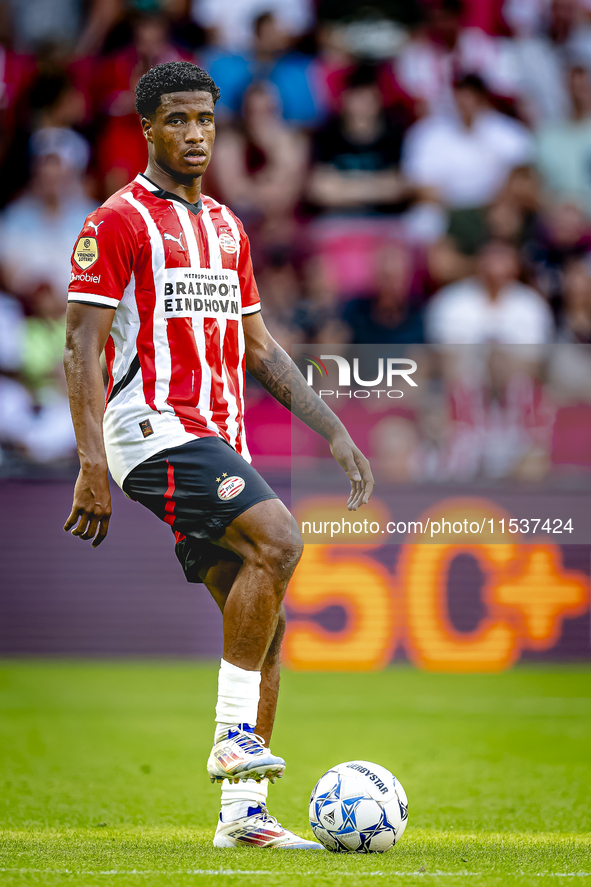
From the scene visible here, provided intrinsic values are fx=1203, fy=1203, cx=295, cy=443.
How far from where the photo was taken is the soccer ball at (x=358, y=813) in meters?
4.17

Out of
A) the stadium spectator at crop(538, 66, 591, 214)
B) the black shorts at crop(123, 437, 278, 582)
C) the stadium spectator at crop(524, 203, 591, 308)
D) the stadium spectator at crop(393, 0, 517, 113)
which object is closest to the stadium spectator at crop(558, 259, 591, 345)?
the stadium spectator at crop(524, 203, 591, 308)

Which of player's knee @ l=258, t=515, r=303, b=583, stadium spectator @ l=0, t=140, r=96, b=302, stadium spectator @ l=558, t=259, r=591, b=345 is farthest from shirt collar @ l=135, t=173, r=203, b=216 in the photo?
stadium spectator @ l=0, t=140, r=96, b=302

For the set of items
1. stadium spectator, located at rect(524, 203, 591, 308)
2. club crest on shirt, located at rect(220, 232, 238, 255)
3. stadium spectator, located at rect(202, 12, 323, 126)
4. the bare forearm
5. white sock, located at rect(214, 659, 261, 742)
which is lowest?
white sock, located at rect(214, 659, 261, 742)

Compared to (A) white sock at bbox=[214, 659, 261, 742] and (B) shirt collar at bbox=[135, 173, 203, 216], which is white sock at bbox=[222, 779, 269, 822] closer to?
(A) white sock at bbox=[214, 659, 261, 742]

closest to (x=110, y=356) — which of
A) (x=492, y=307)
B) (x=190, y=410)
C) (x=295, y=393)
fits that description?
(x=190, y=410)

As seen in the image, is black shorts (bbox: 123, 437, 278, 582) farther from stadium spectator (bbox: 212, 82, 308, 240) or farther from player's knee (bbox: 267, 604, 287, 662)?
stadium spectator (bbox: 212, 82, 308, 240)

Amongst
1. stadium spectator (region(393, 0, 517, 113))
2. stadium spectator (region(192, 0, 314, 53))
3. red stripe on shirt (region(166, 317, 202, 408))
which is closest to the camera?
red stripe on shirt (region(166, 317, 202, 408))

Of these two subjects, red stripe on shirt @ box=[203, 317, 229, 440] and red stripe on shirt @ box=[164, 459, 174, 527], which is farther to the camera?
red stripe on shirt @ box=[203, 317, 229, 440]

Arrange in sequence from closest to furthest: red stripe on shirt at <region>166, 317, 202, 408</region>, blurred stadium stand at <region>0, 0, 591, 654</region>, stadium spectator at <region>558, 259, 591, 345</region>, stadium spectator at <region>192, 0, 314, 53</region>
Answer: red stripe on shirt at <region>166, 317, 202, 408</region>, blurred stadium stand at <region>0, 0, 591, 654</region>, stadium spectator at <region>558, 259, 591, 345</region>, stadium spectator at <region>192, 0, 314, 53</region>

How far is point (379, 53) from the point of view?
12883mm

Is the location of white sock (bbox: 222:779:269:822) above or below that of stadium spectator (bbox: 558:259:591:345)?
below

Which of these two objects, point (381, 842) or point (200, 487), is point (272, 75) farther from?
point (381, 842)

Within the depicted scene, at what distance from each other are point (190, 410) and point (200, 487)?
31cm

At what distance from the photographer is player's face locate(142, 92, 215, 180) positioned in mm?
4352
